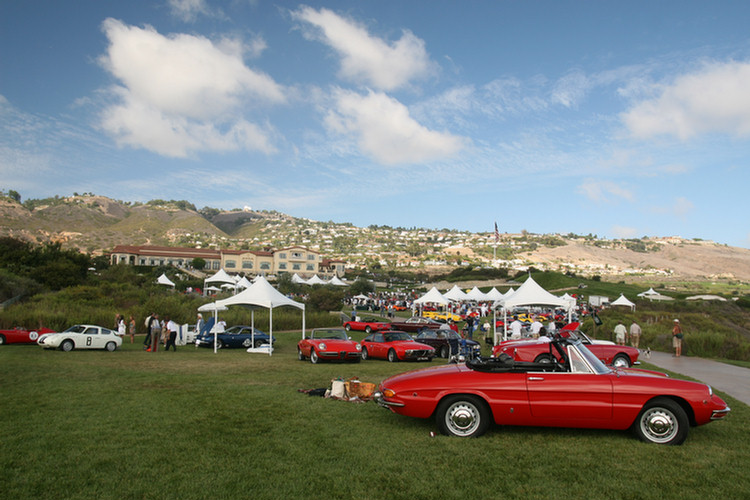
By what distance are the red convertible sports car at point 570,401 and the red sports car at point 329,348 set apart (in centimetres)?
907

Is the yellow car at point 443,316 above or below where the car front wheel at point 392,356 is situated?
above

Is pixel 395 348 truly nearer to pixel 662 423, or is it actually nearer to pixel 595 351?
pixel 595 351

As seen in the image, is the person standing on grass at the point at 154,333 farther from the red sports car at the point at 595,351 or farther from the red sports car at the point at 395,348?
the red sports car at the point at 595,351

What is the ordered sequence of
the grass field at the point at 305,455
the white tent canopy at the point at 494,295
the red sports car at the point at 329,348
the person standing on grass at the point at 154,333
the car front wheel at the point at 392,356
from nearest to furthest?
1. the grass field at the point at 305,455
2. the red sports car at the point at 329,348
3. the car front wheel at the point at 392,356
4. the person standing on grass at the point at 154,333
5. the white tent canopy at the point at 494,295

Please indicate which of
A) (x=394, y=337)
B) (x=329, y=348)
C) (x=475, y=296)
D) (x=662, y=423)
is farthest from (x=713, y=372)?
(x=475, y=296)

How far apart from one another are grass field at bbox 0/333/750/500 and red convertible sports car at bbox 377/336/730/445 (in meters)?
0.24

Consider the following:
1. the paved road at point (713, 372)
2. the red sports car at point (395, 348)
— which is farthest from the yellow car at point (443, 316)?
the red sports car at point (395, 348)

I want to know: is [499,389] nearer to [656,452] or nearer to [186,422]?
[656,452]

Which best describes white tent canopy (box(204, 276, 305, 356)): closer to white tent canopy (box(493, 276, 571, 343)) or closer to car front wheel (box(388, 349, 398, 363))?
car front wheel (box(388, 349, 398, 363))

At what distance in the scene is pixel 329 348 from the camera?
615 inches

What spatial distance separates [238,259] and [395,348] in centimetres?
8990

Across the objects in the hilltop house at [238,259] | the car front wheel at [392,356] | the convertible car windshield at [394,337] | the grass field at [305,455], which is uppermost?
the hilltop house at [238,259]

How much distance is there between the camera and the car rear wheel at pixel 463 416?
639 cm

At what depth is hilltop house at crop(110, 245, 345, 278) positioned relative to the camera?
95.8 m
